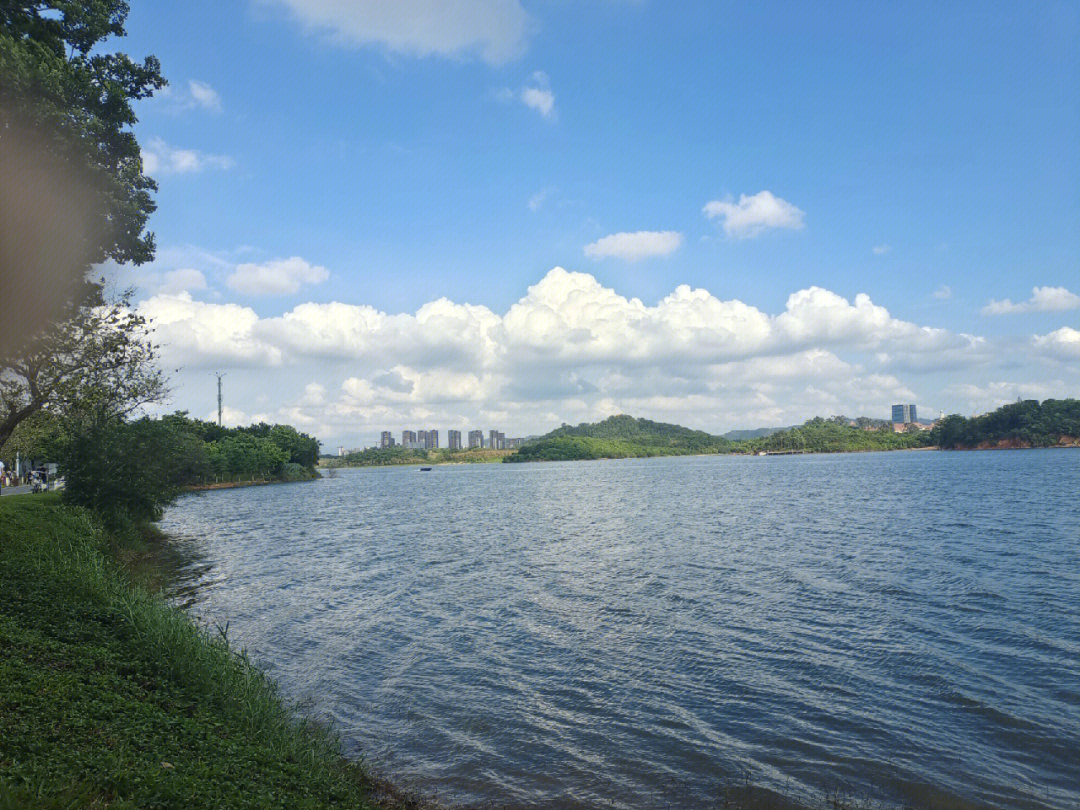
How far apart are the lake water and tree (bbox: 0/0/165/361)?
38.9 ft

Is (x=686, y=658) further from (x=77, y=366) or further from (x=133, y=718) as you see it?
(x=77, y=366)

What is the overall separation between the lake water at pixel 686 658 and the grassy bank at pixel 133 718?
2635 mm

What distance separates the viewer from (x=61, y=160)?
1725 cm

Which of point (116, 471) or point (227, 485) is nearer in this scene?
point (116, 471)

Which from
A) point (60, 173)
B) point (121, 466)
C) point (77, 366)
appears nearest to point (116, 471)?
point (121, 466)

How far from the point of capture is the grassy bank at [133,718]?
7691 millimetres

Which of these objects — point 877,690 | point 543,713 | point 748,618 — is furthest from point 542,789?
point 748,618

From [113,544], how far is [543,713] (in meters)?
28.3

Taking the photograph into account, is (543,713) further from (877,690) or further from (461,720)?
(877,690)

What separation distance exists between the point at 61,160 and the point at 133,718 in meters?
14.2

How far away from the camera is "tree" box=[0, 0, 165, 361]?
16484 mm

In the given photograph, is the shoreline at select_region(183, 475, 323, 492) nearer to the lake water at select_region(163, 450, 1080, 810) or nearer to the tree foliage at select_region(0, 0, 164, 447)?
the lake water at select_region(163, 450, 1080, 810)

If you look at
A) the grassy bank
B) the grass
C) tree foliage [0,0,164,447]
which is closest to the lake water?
the grass

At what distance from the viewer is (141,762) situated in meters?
8.35
